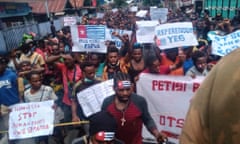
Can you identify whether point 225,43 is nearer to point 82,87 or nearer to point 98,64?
point 98,64

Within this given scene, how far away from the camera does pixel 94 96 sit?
14.3 ft

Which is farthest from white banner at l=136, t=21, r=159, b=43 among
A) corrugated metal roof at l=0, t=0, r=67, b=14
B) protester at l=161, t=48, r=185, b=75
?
corrugated metal roof at l=0, t=0, r=67, b=14

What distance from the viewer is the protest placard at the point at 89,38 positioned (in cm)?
701

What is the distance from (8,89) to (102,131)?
252 cm

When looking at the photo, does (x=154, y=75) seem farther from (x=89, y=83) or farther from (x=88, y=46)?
(x=88, y=46)

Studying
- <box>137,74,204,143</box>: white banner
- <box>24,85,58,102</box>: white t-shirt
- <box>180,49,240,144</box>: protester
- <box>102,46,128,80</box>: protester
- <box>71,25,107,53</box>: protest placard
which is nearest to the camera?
<box>180,49,240,144</box>: protester

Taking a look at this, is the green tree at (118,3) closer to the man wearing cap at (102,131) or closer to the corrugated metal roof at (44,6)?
the corrugated metal roof at (44,6)

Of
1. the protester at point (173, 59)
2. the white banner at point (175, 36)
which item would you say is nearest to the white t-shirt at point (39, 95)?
the protester at point (173, 59)

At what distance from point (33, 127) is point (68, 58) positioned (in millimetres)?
1558

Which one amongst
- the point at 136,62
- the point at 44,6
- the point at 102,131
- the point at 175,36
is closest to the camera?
the point at 102,131

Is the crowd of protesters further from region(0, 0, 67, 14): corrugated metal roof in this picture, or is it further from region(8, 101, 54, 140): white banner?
region(0, 0, 67, 14): corrugated metal roof

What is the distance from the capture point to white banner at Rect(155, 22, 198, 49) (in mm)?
6098

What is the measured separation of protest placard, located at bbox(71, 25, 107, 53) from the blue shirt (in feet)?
7.06

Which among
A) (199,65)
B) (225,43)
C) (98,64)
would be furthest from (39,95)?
(225,43)
